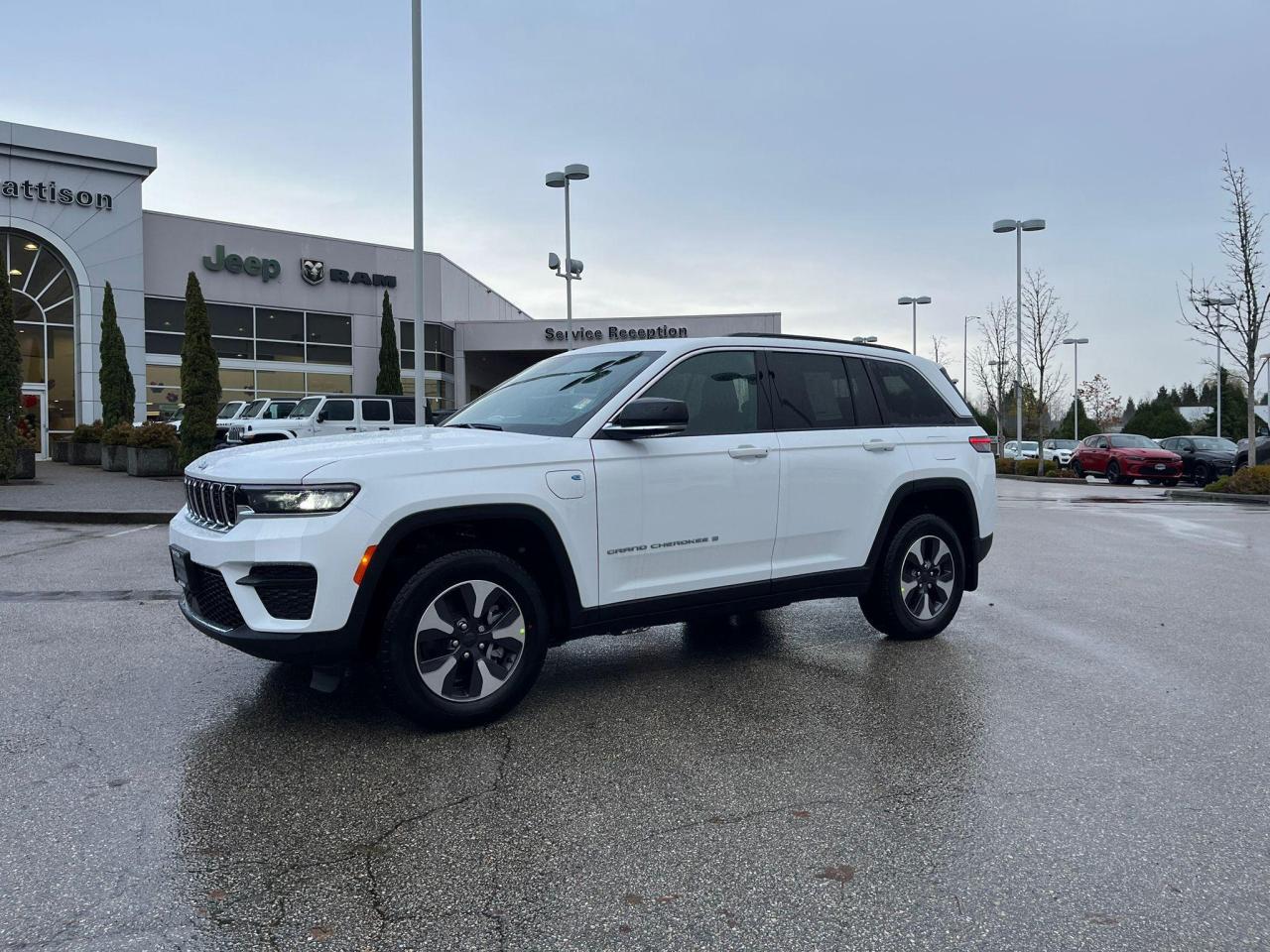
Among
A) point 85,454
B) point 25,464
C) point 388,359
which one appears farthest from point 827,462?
point 388,359

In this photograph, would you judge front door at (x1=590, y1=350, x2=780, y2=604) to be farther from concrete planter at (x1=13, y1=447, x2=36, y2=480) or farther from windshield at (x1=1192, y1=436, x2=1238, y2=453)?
windshield at (x1=1192, y1=436, x2=1238, y2=453)

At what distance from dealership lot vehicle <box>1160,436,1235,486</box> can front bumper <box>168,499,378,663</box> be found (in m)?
28.5

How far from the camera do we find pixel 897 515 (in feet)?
20.2

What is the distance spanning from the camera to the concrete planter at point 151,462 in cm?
2236

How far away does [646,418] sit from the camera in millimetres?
4496

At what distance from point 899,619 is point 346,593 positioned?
3.59 meters

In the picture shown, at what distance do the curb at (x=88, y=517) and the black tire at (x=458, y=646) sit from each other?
35.0 ft

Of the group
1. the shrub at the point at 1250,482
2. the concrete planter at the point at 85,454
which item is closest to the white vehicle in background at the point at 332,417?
the concrete planter at the point at 85,454

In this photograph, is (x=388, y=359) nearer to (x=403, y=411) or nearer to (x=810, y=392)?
(x=403, y=411)

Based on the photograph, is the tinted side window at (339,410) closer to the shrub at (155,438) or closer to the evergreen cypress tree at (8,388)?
the shrub at (155,438)

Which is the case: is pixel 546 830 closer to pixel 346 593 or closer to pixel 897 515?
pixel 346 593

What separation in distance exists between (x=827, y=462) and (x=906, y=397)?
3.46 ft

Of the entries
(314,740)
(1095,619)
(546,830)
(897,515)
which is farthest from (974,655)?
(314,740)

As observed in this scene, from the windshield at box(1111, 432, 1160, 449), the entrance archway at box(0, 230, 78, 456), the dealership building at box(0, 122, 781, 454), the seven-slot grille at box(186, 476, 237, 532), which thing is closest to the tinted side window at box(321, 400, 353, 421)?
the dealership building at box(0, 122, 781, 454)
